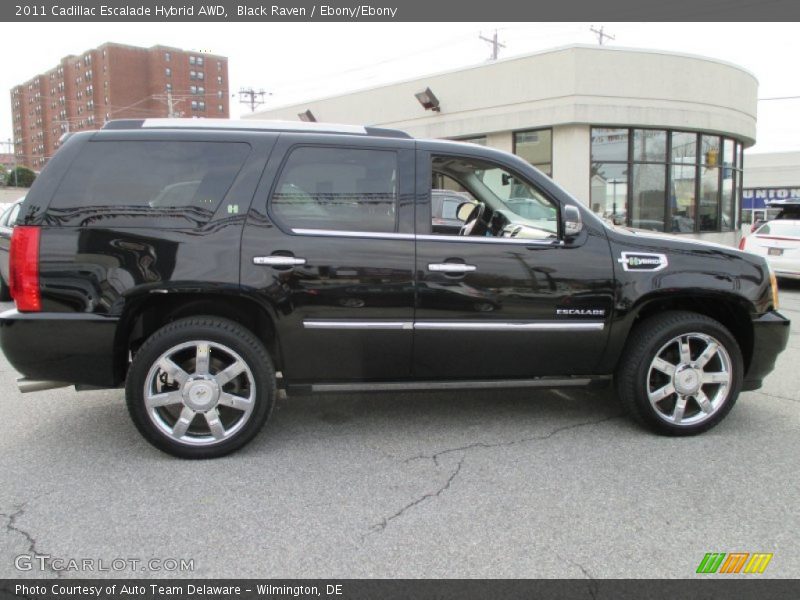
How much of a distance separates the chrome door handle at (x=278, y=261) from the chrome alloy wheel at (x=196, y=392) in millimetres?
547

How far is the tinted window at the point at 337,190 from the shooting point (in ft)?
12.3

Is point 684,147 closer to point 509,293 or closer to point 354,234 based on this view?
point 509,293

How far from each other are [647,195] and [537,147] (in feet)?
10.8

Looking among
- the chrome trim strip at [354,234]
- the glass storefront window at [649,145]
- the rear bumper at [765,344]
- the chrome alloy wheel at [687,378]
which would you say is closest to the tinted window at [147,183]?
the chrome trim strip at [354,234]

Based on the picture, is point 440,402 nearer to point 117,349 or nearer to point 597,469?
point 597,469

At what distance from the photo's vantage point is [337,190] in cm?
382

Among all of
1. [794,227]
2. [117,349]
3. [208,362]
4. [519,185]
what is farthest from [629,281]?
[794,227]

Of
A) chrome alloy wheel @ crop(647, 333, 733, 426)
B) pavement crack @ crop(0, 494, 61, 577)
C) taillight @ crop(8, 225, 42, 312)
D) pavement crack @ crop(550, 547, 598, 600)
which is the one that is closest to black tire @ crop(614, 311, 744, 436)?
chrome alloy wheel @ crop(647, 333, 733, 426)

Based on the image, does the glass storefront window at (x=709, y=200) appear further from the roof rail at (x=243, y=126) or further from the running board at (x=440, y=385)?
the roof rail at (x=243, y=126)

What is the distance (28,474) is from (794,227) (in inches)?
508

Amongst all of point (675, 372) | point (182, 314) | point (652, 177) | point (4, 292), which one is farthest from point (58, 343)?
point (652, 177)

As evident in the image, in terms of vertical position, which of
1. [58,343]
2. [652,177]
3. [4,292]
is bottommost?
[4,292]

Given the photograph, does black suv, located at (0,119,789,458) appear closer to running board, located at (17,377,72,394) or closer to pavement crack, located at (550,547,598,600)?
running board, located at (17,377,72,394)

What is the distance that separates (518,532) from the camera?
9.53 feet
